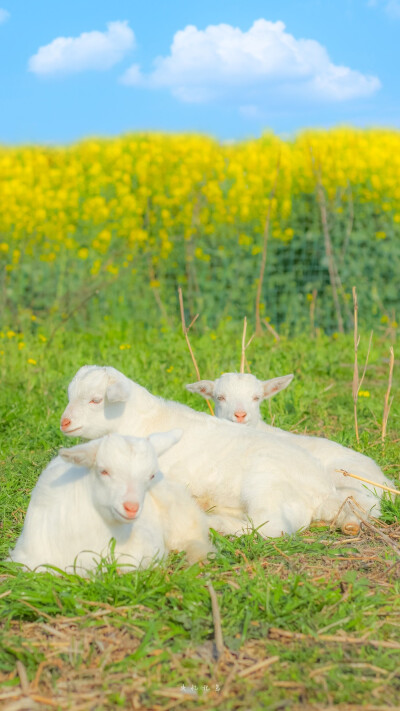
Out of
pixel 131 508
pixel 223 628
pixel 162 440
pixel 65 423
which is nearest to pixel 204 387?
pixel 65 423

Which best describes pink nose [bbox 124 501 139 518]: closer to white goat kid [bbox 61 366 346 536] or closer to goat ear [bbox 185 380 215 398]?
white goat kid [bbox 61 366 346 536]

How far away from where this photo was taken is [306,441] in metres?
4.73

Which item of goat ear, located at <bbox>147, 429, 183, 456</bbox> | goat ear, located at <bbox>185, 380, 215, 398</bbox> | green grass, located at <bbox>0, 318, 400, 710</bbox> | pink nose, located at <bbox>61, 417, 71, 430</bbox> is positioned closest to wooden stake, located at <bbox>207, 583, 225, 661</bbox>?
green grass, located at <bbox>0, 318, 400, 710</bbox>

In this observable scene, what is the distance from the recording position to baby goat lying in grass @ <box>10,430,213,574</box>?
3295 mm

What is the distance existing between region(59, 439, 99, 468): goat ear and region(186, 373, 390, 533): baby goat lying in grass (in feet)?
4.63

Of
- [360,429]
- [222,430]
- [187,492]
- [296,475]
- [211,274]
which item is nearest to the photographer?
[187,492]

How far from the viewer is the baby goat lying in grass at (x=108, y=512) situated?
329 centimetres

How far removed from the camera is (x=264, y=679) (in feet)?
9.05

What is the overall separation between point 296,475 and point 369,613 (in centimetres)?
113

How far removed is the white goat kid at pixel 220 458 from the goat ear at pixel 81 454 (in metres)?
0.95

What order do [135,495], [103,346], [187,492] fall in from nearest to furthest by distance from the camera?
[135,495]
[187,492]
[103,346]

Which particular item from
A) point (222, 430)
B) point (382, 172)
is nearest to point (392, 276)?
point (382, 172)

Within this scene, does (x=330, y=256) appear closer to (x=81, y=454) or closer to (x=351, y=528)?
(x=351, y=528)

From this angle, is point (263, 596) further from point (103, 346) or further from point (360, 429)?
point (103, 346)
